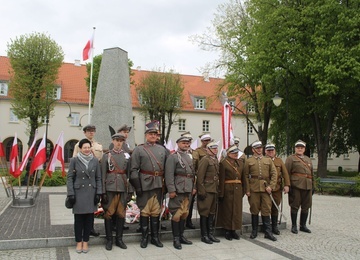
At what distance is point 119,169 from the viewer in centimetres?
609

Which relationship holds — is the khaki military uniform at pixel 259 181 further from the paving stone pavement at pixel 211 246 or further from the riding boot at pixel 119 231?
the riding boot at pixel 119 231

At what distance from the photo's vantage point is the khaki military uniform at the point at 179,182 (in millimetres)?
6168

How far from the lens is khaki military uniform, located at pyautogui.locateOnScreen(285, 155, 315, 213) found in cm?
772

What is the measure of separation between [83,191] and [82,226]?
0.61 m

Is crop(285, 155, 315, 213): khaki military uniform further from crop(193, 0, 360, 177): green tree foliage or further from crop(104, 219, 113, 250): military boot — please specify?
crop(193, 0, 360, 177): green tree foliage

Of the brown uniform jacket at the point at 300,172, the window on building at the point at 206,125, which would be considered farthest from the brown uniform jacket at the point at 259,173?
the window on building at the point at 206,125

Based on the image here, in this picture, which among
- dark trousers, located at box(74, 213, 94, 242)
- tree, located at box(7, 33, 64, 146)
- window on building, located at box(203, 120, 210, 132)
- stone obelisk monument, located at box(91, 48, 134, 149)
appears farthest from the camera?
window on building, located at box(203, 120, 210, 132)

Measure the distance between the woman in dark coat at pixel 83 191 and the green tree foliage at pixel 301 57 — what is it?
13.9m

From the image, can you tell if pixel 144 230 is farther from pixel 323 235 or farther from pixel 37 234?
pixel 323 235

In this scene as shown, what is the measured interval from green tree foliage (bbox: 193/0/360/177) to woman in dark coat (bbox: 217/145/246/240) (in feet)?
38.6

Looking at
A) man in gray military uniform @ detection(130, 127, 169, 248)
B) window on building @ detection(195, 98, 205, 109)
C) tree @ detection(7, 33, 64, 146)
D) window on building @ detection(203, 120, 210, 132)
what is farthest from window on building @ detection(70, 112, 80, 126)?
man in gray military uniform @ detection(130, 127, 169, 248)

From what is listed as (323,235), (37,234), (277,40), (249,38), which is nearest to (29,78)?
(249,38)

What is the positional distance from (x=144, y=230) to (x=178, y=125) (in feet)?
113

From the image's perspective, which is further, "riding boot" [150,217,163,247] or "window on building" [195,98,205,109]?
"window on building" [195,98,205,109]
